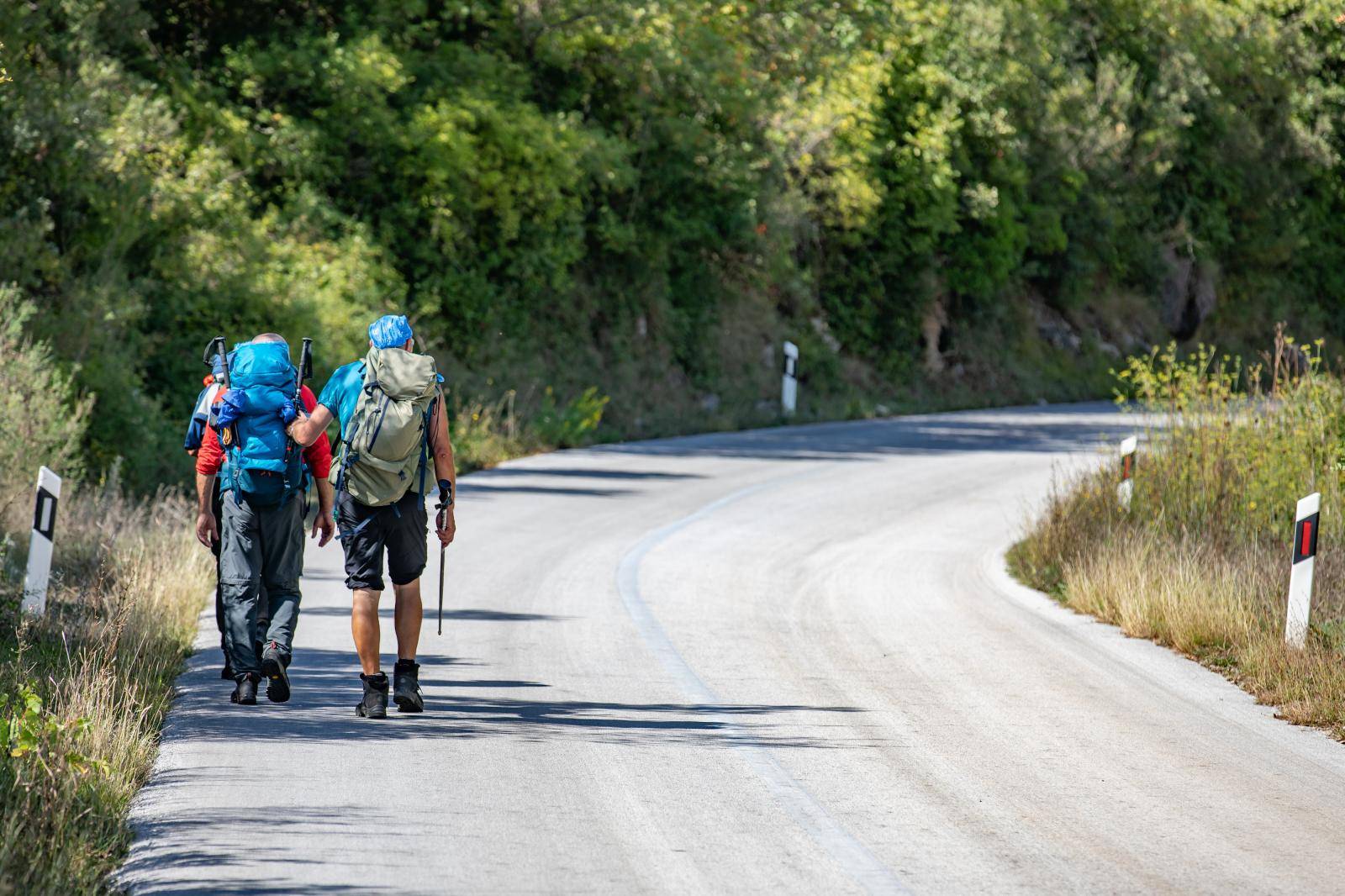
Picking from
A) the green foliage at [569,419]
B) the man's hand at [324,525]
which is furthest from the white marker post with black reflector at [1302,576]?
the green foliage at [569,419]

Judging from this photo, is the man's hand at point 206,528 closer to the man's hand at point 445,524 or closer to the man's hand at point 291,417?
the man's hand at point 291,417

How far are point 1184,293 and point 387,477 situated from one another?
39562 millimetres

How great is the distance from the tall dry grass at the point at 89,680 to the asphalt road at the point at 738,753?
0.66 ft

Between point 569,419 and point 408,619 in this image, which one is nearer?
point 408,619

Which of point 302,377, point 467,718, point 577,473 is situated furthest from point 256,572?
point 577,473

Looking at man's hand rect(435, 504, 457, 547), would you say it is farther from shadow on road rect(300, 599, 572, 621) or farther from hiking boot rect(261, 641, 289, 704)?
shadow on road rect(300, 599, 572, 621)

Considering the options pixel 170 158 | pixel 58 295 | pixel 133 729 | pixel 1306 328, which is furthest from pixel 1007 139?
pixel 133 729

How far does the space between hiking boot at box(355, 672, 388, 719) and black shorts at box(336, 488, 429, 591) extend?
0.44 metres

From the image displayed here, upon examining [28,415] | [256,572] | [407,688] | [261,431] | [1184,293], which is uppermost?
[1184,293]

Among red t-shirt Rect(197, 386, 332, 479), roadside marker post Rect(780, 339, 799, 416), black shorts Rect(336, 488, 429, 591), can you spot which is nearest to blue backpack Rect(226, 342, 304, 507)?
red t-shirt Rect(197, 386, 332, 479)

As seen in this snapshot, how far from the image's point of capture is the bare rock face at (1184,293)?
45250 millimetres

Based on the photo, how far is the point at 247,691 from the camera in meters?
8.98

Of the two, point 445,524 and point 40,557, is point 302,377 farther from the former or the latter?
point 40,557

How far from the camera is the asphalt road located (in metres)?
6.48
